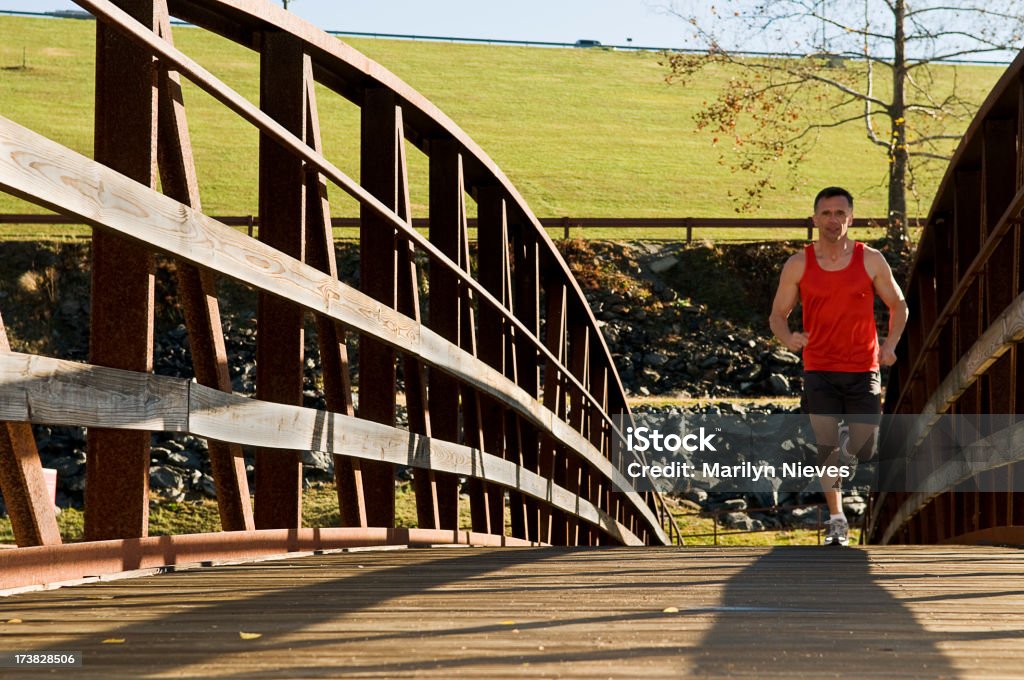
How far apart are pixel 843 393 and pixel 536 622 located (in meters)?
4.13

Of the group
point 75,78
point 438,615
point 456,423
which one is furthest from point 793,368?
point 75,78

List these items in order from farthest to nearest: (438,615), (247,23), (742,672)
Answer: (247,23) < (438,615) < (742,672)

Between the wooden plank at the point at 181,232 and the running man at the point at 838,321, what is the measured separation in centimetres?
192

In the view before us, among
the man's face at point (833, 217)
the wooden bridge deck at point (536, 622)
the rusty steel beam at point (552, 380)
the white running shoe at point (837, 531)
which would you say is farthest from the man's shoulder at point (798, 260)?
the rusty steel beam at point (552, 380)

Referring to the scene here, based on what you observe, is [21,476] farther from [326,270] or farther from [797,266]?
[797,266]

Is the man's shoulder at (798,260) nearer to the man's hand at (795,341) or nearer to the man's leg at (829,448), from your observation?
the man's hand at (795,341)

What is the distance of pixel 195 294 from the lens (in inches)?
189

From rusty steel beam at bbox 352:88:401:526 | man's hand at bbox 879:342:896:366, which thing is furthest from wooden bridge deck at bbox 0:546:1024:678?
man's hand at bbox 879:342:896:366

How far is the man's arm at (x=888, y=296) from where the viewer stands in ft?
22.5

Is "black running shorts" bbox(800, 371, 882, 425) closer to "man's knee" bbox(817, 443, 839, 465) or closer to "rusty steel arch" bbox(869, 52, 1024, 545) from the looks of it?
"man's knee" bbox(817, 443, 839, 465)

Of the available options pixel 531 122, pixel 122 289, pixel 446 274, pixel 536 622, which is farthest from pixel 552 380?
pixel 531 122

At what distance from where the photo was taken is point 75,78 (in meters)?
46.6

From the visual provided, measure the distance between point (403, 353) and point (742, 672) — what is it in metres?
3.80

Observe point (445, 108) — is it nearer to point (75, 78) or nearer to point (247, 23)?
point (75, 78)
